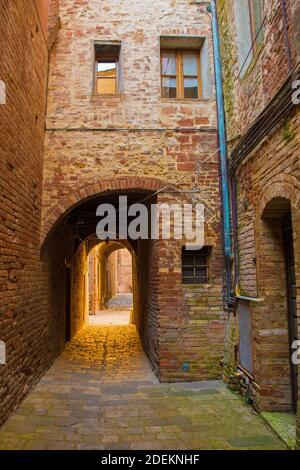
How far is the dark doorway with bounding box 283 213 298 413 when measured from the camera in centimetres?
405

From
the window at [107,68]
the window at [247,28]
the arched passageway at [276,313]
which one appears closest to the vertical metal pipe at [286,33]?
the window at [247,28]

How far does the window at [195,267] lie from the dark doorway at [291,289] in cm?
191

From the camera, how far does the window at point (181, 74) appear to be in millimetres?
6520

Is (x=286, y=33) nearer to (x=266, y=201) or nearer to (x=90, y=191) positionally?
(x=266, y=201)

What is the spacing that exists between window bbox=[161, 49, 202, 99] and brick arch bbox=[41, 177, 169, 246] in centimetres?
182

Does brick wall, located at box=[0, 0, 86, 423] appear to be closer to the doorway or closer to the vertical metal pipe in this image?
the doorway

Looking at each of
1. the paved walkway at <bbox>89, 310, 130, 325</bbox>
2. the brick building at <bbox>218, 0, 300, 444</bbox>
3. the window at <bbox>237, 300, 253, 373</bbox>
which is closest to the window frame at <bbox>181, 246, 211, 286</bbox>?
the brick building at <bbox>218, 0, 300, 444</bbox>

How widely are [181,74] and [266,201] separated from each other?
12.4 feet

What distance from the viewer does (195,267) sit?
19.6 ft

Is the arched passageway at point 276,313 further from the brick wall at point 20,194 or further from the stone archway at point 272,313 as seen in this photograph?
the brick wall at point 20,194

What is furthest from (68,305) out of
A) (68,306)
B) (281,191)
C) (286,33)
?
(286,33)

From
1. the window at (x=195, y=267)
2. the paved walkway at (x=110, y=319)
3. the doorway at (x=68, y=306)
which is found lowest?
the paved walkway at (x=110, y=319)
